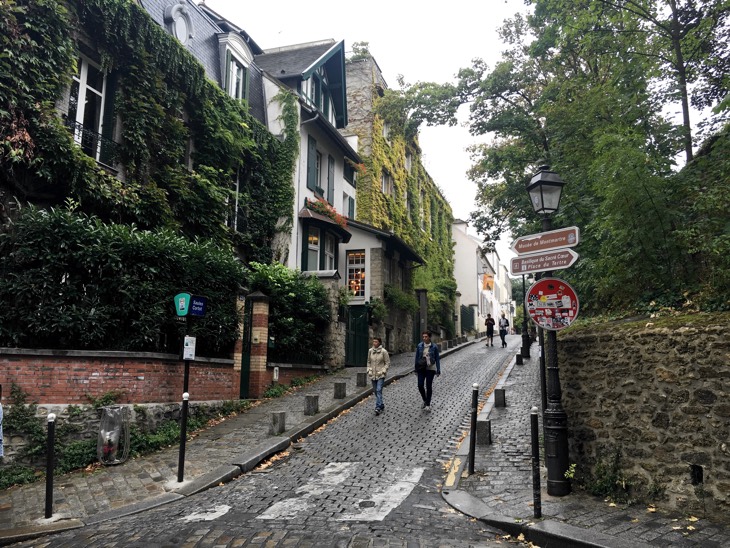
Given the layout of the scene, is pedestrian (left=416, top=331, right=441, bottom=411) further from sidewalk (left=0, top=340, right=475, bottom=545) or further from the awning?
the awning

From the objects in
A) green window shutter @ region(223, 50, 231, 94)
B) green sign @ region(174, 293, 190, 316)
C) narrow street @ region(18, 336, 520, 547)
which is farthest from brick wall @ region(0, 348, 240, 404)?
green window shutter @ region(223, 50, 231, 94)

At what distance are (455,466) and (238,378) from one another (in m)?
6.48

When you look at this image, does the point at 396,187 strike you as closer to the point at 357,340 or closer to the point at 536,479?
the point at 357,340

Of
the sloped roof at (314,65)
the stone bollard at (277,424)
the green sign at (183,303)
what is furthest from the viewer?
the sloped roof at (314,65)

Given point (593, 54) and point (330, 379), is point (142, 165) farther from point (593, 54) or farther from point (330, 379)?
point (593, 54)

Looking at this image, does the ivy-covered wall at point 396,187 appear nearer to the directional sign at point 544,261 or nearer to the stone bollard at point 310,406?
the stone bollard at point 310,406

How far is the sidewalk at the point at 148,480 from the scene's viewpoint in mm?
6383

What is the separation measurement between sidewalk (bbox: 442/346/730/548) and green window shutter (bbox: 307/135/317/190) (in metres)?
14.5

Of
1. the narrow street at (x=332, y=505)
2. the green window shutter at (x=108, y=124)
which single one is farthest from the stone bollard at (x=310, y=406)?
the green window shutter at (x=108, y=124)

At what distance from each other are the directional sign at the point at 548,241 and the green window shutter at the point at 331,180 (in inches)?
678

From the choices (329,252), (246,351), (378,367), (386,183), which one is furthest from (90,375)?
(386,183)

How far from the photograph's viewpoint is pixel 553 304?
21.7ft

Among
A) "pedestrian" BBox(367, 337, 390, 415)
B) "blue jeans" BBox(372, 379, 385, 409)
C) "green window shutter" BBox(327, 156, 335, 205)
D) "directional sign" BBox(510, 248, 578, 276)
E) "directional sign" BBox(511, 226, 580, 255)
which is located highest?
"green window shutter" BBox(327, 156, 335, 205)

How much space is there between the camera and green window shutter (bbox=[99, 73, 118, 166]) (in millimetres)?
12844
